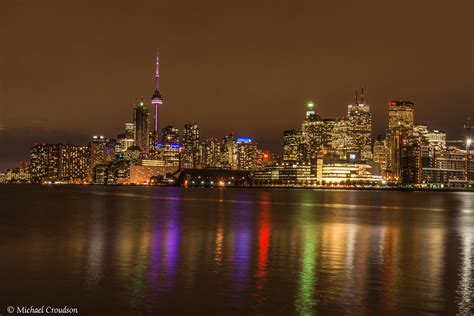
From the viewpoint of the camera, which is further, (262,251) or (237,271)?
(262,251)

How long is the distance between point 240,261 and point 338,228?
21333 mm

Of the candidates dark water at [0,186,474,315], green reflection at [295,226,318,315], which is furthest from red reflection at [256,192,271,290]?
green reflection at [295,226,318,315]

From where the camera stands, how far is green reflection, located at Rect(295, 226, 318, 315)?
1761 centimetres

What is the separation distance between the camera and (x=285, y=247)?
32.5 meters

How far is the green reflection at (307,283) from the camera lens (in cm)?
1761

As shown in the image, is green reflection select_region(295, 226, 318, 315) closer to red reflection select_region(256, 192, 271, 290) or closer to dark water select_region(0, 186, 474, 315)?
dark water select_region(0, 186, 474, 315)

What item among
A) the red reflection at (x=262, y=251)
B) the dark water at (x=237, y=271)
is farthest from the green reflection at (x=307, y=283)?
the red reflection at (x=262, y=251)

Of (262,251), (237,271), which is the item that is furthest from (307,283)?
(262,251)

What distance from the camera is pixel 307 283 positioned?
21328 millimetres

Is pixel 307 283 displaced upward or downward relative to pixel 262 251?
downward

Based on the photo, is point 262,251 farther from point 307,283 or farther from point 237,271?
point 307,283

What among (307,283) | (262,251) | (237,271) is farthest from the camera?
(262,251)

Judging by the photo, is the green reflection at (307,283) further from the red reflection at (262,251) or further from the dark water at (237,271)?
the red reflection at (262,251)

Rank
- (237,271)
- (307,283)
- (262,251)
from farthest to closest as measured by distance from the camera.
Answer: (262,251)
(237,271)
(307,283)
